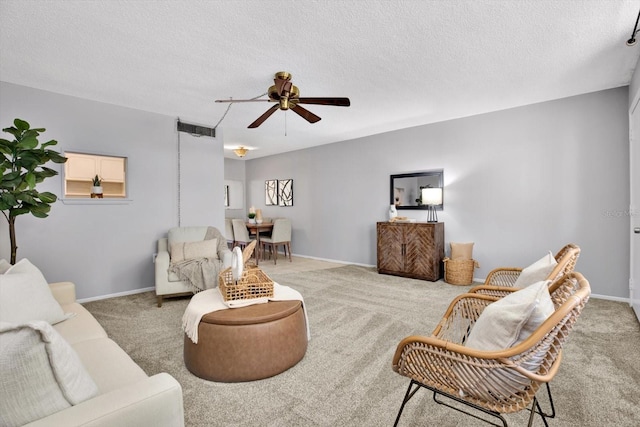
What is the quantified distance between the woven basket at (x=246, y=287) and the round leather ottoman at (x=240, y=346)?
0.15 m

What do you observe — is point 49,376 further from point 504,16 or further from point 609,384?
point 504,16

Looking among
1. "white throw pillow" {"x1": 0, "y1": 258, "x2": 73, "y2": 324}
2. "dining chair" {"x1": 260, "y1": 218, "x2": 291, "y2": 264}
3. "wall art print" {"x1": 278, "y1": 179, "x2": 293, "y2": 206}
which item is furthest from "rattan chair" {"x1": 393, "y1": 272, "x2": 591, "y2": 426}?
"wall art print" {"x1": 278, "y1": 179, "x2": 293, "y2": 206}

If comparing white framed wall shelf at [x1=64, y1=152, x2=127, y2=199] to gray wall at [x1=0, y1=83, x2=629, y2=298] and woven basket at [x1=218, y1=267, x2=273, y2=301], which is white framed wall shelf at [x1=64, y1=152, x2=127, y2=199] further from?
woven basket at [x1=218, y1=267, x2=273, y2=301]

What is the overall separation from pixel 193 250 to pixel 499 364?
344cm

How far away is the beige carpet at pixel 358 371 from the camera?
5.25 feet

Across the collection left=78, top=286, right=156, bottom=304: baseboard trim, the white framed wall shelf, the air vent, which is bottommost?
left=78, top=286, right=156, bottom=304: baseboard trim

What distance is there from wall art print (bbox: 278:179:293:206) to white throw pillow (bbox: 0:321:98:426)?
6.32 m

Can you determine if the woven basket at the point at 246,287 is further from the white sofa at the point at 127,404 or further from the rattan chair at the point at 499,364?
the rattan chair at the point at 499,364

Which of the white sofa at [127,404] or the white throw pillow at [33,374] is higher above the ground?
the white throw pillow at [33,374]

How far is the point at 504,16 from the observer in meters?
2.19

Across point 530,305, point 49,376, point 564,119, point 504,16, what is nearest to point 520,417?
point 530,305

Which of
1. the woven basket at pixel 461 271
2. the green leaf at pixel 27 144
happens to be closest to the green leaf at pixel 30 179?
the green leaf at pixel 27 144

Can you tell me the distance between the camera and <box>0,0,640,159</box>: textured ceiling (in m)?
2.12

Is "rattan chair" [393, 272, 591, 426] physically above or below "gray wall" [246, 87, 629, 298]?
below
